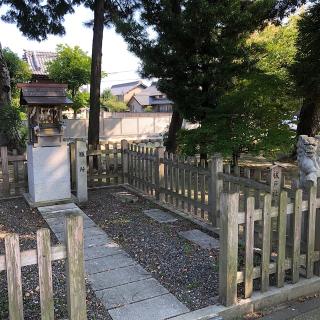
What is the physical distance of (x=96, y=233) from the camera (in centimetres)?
527

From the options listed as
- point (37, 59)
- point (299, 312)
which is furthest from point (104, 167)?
point (37, 59)

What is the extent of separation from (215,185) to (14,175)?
14.4ft

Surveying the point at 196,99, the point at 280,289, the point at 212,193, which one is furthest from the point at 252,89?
the point at 280,289

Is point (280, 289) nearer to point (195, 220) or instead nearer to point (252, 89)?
point (195, 220)

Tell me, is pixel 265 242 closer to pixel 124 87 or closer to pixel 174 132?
pixel 174 132

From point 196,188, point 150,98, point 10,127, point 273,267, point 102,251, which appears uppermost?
point 150,98

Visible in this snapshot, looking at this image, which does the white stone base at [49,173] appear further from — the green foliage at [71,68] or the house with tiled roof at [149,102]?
the house with tiled roof at [149,102]

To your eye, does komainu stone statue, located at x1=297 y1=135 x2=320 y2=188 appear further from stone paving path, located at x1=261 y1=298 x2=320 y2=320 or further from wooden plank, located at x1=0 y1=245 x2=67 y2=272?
wooden plank, located at x1=0 y1=245 x2=67 y2=272

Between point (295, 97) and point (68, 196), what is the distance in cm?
558

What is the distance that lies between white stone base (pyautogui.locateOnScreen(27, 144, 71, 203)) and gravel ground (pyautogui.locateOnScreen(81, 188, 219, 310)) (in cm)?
62

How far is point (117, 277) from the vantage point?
3.82 m

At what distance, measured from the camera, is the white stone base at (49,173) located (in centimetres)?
664

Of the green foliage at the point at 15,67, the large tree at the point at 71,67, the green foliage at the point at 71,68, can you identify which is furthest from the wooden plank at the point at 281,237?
the green foliage at the point at 71,68

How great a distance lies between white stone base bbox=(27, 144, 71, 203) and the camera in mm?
6645
